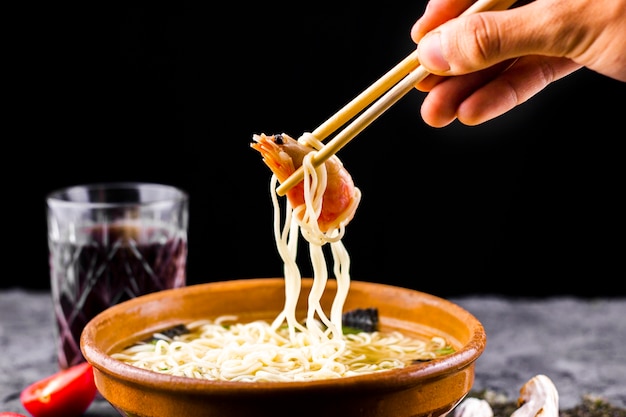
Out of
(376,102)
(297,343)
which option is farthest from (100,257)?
(376,102)

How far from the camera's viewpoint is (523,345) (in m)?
3.57

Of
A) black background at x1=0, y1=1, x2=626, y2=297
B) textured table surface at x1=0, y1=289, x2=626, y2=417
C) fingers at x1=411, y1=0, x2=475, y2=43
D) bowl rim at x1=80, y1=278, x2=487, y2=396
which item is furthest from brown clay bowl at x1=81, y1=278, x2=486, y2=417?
black background at x1=0, y1=1, x2=626, y2=297

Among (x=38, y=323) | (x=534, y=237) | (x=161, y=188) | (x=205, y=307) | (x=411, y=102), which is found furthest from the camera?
(x=534, y=237)

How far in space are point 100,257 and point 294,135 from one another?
57.1 inches

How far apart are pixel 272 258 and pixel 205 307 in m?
1.66

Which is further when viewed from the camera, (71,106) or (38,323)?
(71,106)

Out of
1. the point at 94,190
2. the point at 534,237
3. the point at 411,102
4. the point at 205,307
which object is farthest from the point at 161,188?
the point at 534,237

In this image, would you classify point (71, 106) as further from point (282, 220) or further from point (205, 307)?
point (205, 307)

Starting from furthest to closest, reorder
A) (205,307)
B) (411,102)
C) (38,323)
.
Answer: (411,102), (38,323), (205,307)

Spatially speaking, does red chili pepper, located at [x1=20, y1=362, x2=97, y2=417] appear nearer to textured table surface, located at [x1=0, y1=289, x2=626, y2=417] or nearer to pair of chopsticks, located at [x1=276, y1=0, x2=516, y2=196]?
textured table surface, located at [x1=0, y1=289, x2=626, y2=417]

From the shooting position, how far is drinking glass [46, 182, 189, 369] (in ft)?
10.1

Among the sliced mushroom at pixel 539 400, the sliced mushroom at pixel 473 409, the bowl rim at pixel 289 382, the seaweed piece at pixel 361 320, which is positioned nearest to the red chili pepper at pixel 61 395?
the bowl rim at pixel 289 382

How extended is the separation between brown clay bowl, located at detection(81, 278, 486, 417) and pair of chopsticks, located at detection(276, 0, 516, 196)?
0.61 m

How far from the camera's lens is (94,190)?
3400 millimetres
